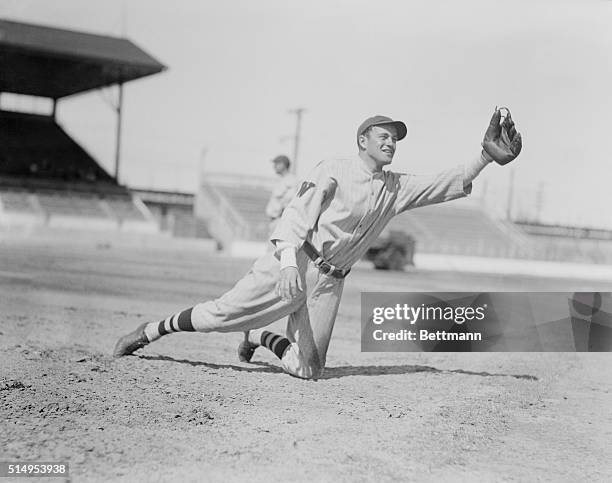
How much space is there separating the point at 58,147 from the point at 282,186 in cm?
1299

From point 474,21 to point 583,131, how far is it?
4.00 ft

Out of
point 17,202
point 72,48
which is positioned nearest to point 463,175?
point 72,48

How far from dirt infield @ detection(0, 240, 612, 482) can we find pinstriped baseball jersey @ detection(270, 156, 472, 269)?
2.17 feet

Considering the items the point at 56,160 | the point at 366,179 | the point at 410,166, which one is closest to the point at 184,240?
the point at 56,160

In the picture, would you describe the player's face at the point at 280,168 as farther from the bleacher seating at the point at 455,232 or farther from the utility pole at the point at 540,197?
the bleacher seating at the point at 455,232

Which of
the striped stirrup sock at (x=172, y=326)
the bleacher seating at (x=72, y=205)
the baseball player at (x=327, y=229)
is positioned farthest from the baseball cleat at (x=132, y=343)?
the bleacher seating at (x=72, y=205)

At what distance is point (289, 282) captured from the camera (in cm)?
299

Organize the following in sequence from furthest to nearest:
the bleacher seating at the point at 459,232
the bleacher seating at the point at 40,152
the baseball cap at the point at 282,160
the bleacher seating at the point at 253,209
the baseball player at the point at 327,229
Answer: the bleacher seating at the point at 459,232 → the bleacher seating at the point at 40,152 → the bleacher seating at the point at 253,209 → the baseball cap at the point at 282,160 → the baseball player at the point at 327,229

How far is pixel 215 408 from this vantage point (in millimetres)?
2771

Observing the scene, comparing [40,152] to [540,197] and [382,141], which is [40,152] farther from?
[382,141]

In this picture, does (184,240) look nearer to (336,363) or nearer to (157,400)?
(336,363)

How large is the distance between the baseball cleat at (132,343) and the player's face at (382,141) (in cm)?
140

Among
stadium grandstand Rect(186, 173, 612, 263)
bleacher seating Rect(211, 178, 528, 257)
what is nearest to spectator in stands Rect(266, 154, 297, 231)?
stadium grandstand Rect(186, 173, 612, 263)

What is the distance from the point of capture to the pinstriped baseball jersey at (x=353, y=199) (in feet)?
10.4
